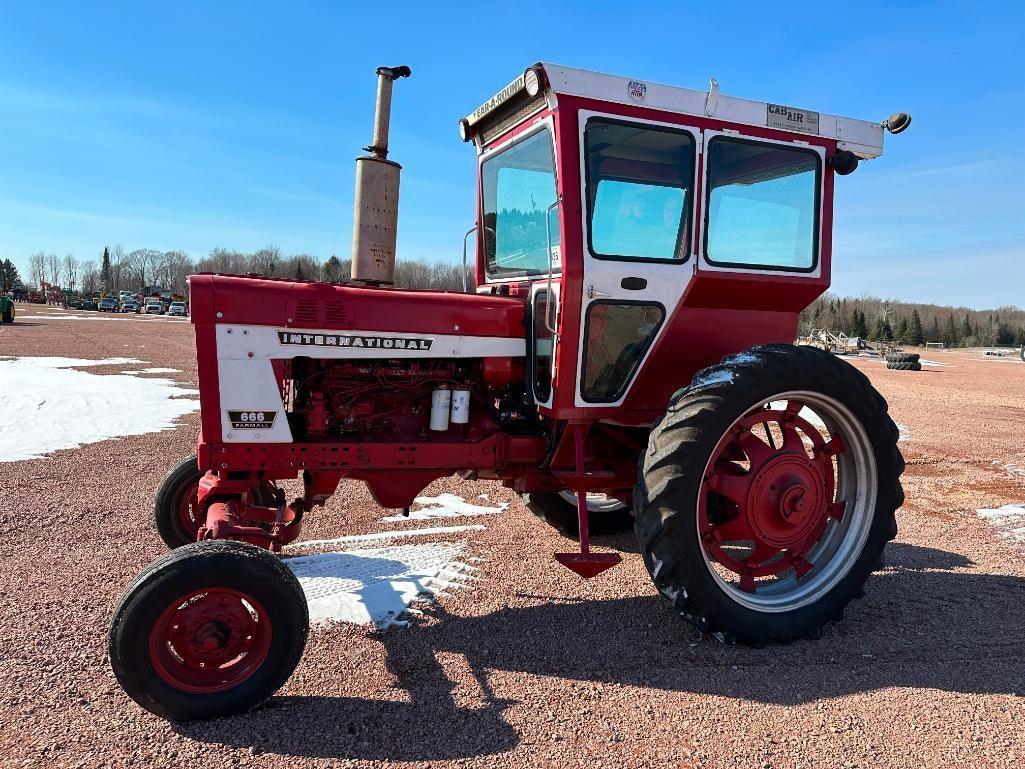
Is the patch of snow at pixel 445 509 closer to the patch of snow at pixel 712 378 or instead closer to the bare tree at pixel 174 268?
the patch of snow at pixel 712 378

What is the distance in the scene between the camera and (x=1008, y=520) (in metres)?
5.81

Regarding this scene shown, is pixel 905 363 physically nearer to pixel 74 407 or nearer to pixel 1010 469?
pixel 1010 469

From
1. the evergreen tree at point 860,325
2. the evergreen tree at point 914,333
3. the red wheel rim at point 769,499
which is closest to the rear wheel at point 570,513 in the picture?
the red wheel rim at point 769,499

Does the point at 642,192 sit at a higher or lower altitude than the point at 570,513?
higher

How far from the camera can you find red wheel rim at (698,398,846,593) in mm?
3822

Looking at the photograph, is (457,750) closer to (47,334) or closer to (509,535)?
(509,535)

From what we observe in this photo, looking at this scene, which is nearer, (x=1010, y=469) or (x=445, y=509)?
(x=445, y=509)

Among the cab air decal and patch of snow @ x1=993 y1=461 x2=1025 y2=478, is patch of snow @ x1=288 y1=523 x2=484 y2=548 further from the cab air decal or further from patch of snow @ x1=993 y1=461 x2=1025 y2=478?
patch of snow @ x1=993 y1=461 x2=1025 y2=478

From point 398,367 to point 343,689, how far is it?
1.60 meters

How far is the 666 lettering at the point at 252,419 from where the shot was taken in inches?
137

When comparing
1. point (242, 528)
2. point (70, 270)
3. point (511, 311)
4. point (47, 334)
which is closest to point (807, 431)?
point (511, 311)

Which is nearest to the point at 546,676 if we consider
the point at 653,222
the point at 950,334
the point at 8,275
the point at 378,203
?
the point at 653,222

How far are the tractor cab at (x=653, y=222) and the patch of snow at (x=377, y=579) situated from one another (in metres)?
1.33

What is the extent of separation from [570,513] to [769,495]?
1628 millimetres
